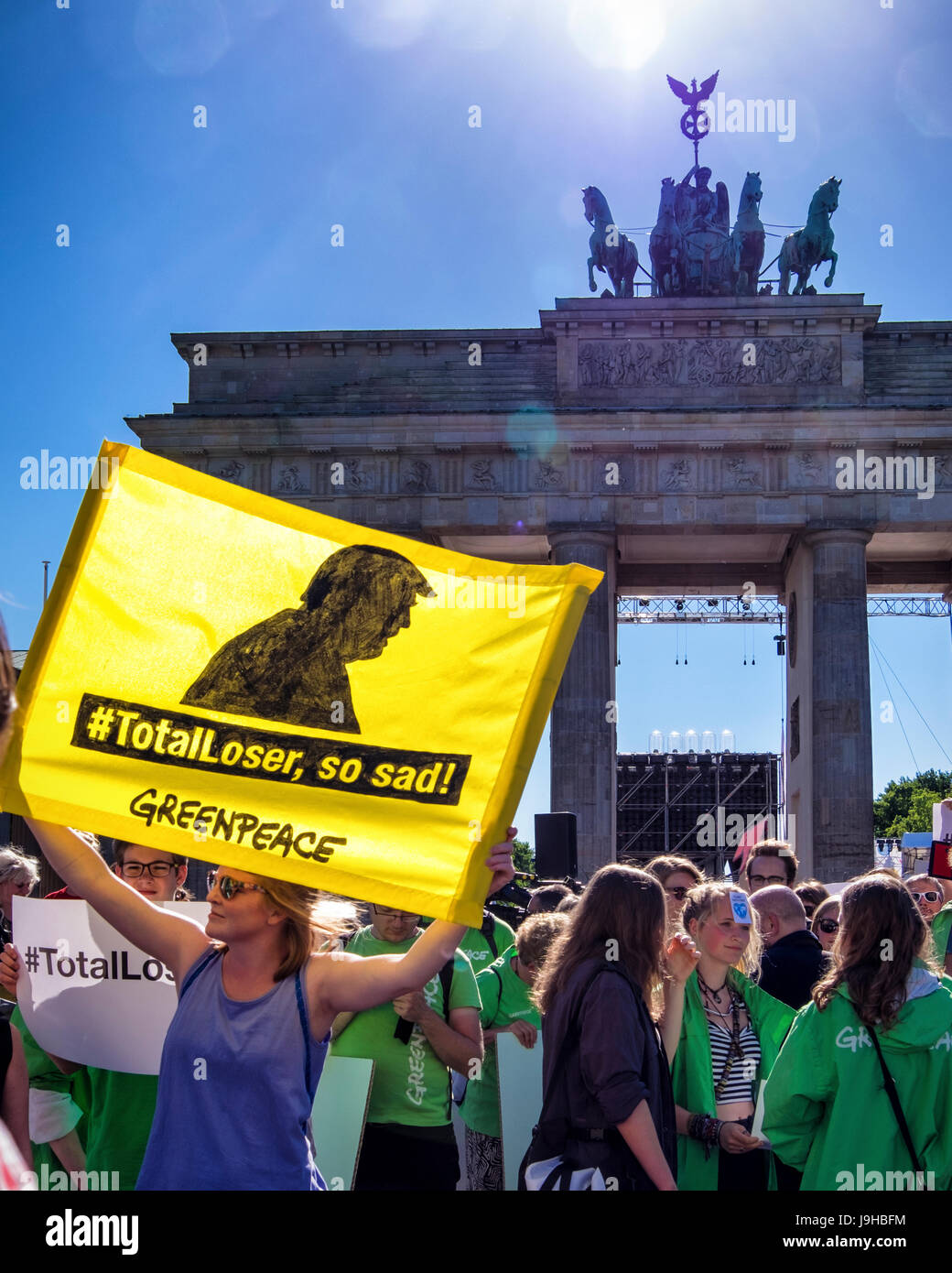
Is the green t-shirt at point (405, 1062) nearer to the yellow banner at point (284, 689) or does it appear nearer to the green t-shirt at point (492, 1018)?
the green t-shirt at point (492, 1018)

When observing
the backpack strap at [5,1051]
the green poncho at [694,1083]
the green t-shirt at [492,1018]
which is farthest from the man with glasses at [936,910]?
the backpack strap at [5,1051]

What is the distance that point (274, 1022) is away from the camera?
3383mm

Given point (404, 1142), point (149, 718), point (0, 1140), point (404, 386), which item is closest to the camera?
point (0, 1140)

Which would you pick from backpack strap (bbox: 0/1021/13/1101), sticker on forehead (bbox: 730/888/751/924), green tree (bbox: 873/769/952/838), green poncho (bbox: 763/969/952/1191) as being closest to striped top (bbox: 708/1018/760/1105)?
sticker on forehead (bbox: 730/888/751/924)

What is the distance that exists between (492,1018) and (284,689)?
10.6 feet

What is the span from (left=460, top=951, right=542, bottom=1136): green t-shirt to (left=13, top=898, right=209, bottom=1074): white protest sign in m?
1.96

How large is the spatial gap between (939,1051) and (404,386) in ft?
95.2

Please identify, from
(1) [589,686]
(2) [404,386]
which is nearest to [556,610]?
(1) [589,686]

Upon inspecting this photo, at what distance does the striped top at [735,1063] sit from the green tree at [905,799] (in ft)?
264

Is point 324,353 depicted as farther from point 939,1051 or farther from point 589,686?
point 939,1051

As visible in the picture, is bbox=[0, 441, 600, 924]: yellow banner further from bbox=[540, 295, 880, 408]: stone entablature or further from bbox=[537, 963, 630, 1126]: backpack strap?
bbox=[540, 295, 880, 408]: stone entablature

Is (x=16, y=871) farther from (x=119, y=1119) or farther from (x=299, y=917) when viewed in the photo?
(x=299, y=917)

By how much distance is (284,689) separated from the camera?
145 inches

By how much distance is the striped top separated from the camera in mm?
5344
